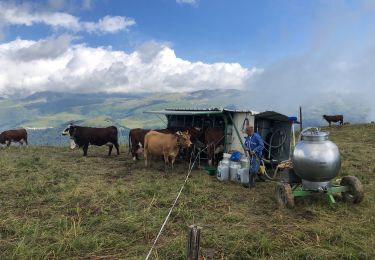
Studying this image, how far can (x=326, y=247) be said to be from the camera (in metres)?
7.48

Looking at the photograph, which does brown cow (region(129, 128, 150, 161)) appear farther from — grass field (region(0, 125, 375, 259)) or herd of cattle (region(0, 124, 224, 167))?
grass field (region(0, 125, 375, 259))

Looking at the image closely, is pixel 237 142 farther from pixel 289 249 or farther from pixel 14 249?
pixel 14 249

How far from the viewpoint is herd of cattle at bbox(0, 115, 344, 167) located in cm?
1677

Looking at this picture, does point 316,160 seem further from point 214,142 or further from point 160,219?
point 214,142

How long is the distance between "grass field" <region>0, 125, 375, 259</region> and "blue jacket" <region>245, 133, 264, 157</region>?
4.51ft

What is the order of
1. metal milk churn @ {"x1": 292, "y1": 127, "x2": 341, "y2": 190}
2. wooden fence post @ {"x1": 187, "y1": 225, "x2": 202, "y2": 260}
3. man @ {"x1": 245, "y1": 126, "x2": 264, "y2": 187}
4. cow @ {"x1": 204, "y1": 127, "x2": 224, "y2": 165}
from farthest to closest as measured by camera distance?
cow @ {"x1": 204, "y1": 127, "x2": 224, "y2": 165} < man @ {"x1": 245, "y1": 126, "x2": 264, "y2": 187} < metal milk churn @ {"x1": 292, "y1": 127, "x2": 341, "y2": 190} < wooden fence post @ {"x1": 187, "y1": 225, "x2": 202, "y2": 260}

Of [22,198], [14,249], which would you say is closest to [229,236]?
[14,249]

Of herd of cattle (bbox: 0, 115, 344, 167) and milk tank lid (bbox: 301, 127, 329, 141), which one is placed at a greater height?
milk tank lid (bbox: 301, 127, 329, 141)

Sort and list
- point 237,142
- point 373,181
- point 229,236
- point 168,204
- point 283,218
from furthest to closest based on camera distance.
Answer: point 237,142 < point 373,181 < point 168,204 < point 283,218 < point 229,236

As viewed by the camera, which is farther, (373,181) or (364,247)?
(373,181)

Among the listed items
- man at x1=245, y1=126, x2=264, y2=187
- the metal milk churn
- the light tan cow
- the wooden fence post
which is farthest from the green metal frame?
the light tan cow

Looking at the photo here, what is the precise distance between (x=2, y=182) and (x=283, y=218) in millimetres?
9812

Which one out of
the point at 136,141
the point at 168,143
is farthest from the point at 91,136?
the point at 168,143

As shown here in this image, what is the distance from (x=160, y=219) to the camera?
907cm
